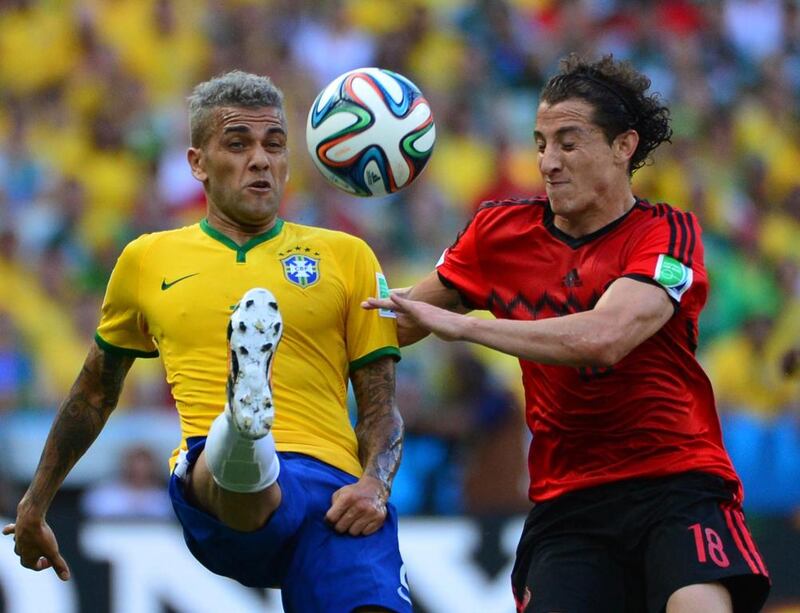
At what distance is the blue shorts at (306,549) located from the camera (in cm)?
491

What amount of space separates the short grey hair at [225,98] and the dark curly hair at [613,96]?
100 cm

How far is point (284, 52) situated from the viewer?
12008 mm

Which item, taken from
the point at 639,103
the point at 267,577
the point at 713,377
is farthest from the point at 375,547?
the point at 713,377

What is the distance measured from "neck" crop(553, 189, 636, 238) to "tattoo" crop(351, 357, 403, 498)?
0.81 metres

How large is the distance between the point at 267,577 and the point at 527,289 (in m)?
1.37

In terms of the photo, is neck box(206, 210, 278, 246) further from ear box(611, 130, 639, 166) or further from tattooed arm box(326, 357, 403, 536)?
ear box(611, 130, 639, 166)

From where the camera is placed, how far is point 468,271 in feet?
17.9

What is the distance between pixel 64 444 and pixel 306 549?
A: 1.16m

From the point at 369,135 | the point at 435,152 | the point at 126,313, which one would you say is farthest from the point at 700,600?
the point at 435,152

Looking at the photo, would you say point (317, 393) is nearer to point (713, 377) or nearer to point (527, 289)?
point (527, 289)

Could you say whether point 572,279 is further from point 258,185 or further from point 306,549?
point 306,549

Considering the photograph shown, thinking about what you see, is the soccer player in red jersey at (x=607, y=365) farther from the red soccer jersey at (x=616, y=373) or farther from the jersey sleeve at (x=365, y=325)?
the jersey sleeve at (x=365, y=325)

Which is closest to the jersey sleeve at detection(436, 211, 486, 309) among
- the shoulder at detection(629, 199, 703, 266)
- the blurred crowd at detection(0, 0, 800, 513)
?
the shoulder at detection(629, 199, 703, 266)

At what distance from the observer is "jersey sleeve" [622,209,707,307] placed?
4.97 m
